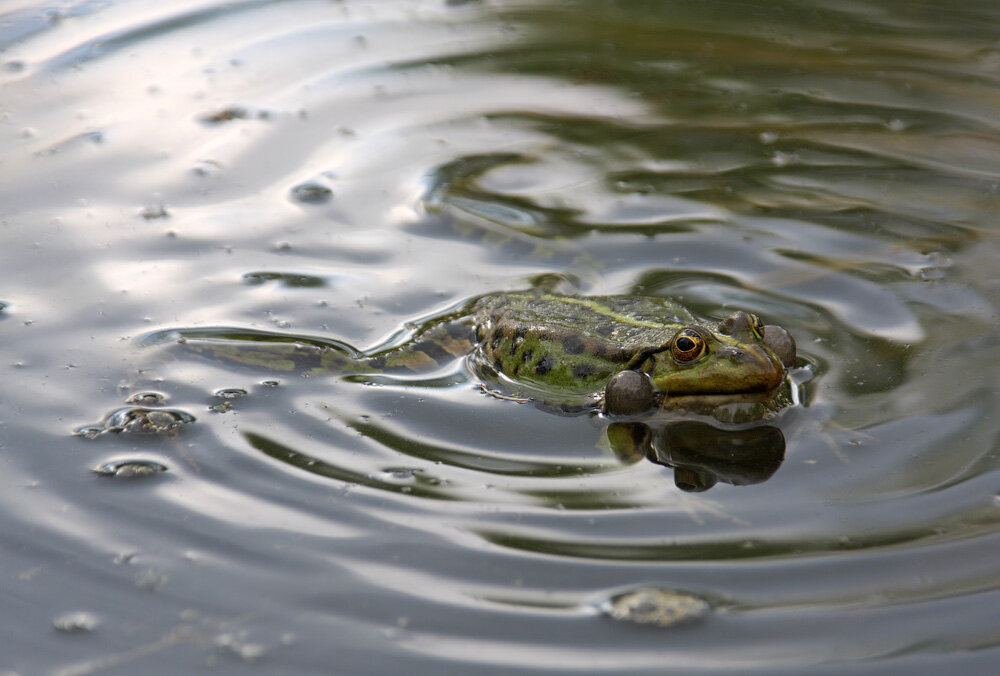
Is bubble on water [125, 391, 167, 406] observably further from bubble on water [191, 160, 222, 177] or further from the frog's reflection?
bubble on water [191, 160, 222, 177]

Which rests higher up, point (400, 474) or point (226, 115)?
point (226, 115)

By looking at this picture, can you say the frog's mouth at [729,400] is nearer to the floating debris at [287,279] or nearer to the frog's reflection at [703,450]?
the frog's reflection at [703,450]

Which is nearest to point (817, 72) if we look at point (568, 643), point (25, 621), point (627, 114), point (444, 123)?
point (627, 114)

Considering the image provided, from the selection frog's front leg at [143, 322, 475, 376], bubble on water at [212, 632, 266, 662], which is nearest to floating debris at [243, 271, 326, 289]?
frog's front leg at [143, 322, 475, 376]

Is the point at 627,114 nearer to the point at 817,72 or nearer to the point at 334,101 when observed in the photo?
the point at 817,72

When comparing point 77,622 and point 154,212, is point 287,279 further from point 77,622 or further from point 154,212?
point 77,622

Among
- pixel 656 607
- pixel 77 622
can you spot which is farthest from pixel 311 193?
pixel 656 607

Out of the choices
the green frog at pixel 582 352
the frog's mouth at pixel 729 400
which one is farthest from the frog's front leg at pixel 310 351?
the frog's mouth at pixel 729 400
